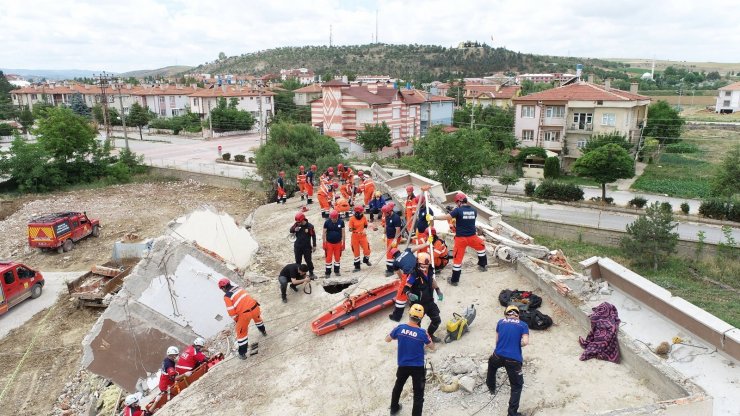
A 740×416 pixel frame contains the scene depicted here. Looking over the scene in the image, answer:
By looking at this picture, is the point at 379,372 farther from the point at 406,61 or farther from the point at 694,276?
the point at 406,61

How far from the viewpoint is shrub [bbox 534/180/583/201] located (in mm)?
30938

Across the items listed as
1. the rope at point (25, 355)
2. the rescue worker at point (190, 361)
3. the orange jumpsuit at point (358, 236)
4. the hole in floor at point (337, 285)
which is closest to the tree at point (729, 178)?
the orange jumpsuit at point (358, 236)

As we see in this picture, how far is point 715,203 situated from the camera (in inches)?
1061

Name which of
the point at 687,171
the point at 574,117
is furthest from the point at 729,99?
the point at 574,117

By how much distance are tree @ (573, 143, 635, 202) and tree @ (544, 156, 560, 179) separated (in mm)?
5380

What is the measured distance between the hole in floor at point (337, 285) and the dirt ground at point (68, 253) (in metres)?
6.70

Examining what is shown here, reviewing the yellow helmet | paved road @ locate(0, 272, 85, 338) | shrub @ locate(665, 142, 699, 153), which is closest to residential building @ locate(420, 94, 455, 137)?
shrub @ locate(665, 142, 699, 153)

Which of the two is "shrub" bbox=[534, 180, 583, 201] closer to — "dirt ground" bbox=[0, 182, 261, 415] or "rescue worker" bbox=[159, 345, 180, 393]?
"dirt ground" bbox=[0, 182, 261, 415]

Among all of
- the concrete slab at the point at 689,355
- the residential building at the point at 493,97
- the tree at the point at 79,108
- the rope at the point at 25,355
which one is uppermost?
the residential building at the point at 493,97

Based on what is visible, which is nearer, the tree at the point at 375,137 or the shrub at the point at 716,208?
the shrub at the point at 716,208

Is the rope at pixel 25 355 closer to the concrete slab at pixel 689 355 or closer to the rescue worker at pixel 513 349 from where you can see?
the rescue worker at pixel 513 349

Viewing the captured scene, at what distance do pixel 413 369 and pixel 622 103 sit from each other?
38.5 meters

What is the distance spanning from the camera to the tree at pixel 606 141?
36.1 m

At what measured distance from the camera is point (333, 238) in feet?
34.2
